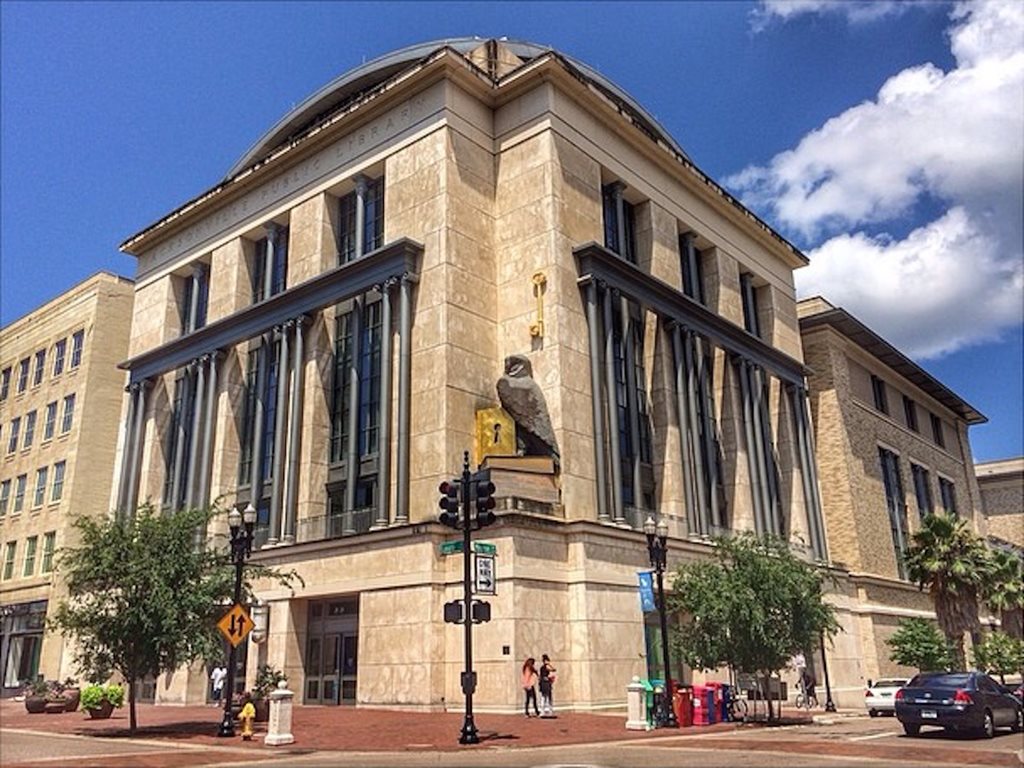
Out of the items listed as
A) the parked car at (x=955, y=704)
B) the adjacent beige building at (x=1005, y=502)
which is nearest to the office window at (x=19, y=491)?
the parked car at (x=955, y=704)

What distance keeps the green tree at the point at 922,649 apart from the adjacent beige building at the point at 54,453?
42.1 meters

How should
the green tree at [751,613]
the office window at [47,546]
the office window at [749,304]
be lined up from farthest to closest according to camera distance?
the office window at [47,546] → the office window at [749,304] → the green tree at [751,613]

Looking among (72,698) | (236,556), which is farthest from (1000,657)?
(72,698)

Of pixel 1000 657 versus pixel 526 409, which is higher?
pixel 526 409

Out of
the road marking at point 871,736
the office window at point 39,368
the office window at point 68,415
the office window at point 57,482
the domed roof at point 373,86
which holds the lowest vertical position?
the road marking at point 871,736

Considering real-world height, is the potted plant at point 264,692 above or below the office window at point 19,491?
below

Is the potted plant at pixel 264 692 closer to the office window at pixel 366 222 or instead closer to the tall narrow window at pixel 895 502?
the office window at pixel 366 222

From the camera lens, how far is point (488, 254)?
3572 cm

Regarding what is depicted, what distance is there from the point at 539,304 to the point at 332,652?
592 inches

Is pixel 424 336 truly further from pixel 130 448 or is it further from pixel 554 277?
pixel 130 448

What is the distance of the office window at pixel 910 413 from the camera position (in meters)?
62.0

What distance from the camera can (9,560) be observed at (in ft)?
176

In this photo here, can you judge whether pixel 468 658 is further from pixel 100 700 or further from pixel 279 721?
pixel 100 700

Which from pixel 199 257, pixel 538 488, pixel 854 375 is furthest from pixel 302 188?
pixel 854 375
